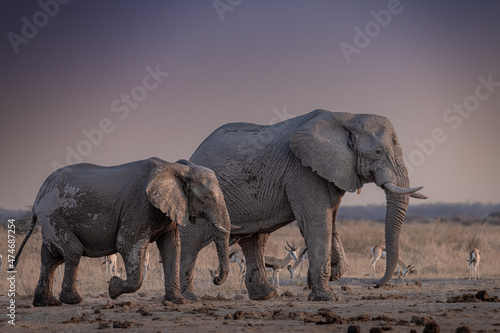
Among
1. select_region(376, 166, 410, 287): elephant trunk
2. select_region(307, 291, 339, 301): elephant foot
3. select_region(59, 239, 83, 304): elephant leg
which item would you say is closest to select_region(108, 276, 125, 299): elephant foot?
select_region(59, 239, 83, 304): elephant leg

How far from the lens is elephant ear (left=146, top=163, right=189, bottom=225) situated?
11367mm

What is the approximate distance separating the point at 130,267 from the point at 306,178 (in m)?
3.79

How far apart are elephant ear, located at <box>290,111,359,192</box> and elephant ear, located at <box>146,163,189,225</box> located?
2.64m

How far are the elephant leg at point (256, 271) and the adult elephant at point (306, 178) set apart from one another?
0.06 feet

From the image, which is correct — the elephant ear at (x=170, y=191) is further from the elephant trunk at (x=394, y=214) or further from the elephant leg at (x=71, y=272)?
the elephant trunk at (x=394, y=214)

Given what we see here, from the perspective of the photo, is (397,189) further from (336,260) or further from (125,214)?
(125,214)

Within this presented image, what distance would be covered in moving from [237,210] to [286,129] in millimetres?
1820

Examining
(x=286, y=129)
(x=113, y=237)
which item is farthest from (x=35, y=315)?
(x=286, y=129)

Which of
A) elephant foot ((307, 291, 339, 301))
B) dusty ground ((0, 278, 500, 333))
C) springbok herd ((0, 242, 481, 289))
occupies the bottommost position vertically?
dusty ground ((0, 278, 500, 333))

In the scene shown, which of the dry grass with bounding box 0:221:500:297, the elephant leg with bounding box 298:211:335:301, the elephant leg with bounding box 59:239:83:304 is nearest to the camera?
the elephant leg with bounding box 59:239:83:304

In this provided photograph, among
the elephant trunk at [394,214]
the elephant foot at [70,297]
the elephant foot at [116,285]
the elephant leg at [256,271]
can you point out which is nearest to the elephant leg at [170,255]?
the elephant foot at [116,285]

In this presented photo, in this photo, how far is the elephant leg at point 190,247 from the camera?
1409 cm

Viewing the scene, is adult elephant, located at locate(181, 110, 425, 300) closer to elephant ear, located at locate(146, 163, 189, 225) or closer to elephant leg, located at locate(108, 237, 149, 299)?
elephant ear, located at locate(146, 163, 189, 225)

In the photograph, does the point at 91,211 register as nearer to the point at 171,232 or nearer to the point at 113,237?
the point at 113,237
